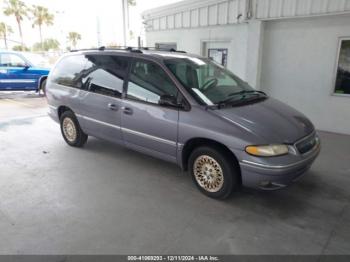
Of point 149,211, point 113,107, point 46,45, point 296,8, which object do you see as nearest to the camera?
point 149,211

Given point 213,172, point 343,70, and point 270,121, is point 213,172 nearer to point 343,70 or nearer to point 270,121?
point 270,121

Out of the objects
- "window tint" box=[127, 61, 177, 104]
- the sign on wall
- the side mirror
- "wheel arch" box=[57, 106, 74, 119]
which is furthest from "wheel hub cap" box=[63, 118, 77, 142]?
the sign on wall

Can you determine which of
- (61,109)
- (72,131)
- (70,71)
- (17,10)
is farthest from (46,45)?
(72,131)

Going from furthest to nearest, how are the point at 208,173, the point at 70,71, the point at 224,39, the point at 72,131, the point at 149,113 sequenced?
the point at 224,39 < the point at 72,131 < the point at 70,71 < the point at 149,113 < the point at 208,173

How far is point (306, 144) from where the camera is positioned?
10.2 ft

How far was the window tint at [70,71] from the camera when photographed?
14.8ft

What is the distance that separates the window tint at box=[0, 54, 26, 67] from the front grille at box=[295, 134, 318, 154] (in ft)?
33.9

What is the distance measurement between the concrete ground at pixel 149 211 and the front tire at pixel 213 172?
0.47ft

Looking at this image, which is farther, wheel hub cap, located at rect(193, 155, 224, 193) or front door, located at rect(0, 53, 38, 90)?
front door, located at rect(0, 53, 38, 90)

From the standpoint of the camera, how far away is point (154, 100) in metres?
3.50

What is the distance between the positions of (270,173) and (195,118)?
102 cm

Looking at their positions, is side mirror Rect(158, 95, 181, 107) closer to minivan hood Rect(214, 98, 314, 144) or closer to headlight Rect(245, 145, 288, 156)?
minivan hood Rect(214, 98, 314, 144)

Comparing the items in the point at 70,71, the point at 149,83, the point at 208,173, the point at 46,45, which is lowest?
the point at 208,173

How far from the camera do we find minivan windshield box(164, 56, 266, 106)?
3.33 metres
